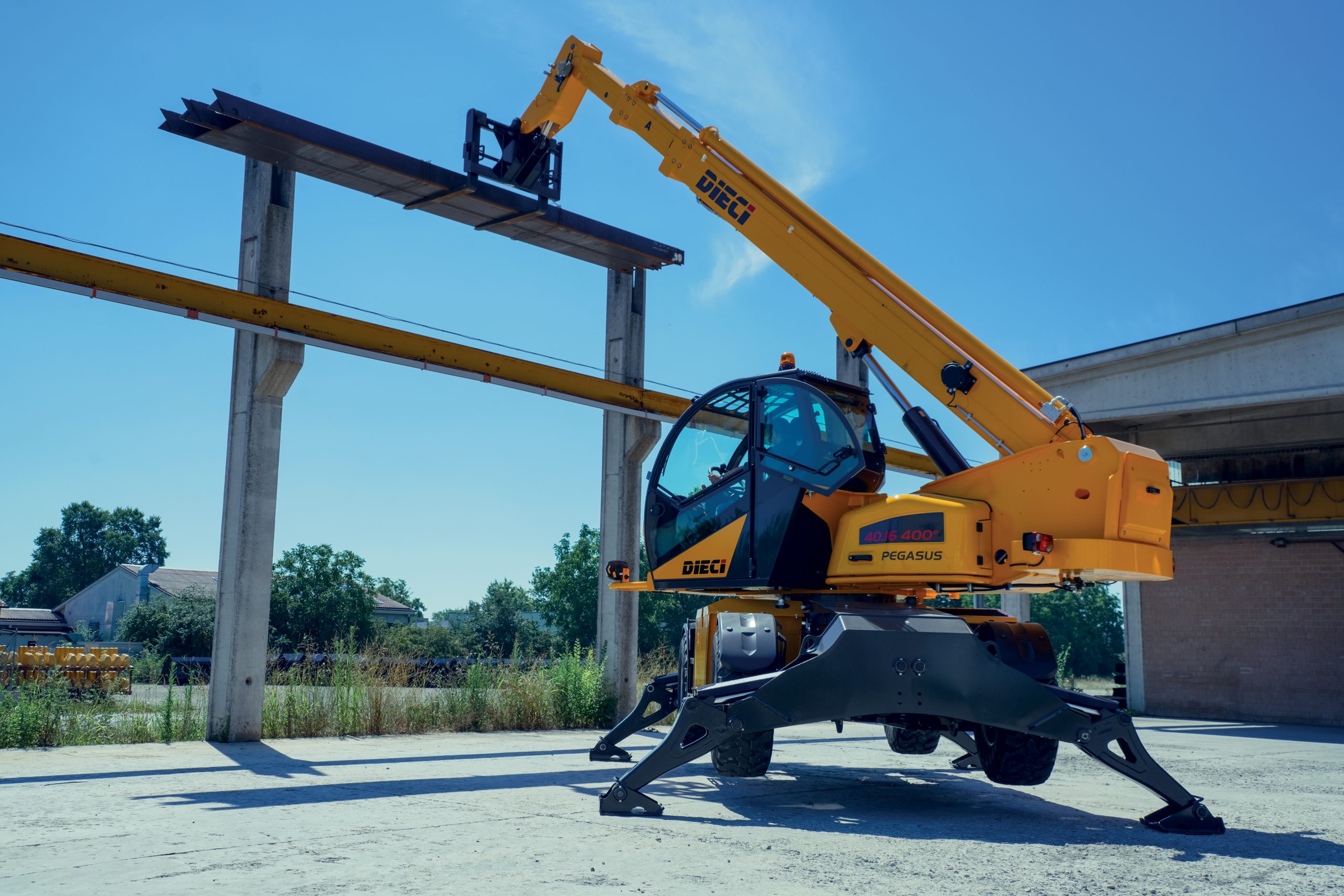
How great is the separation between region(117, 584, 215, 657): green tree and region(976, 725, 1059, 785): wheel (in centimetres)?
3478

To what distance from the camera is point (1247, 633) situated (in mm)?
19141

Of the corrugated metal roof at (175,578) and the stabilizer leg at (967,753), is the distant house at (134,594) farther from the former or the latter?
the stabilizer leg at (967,753)

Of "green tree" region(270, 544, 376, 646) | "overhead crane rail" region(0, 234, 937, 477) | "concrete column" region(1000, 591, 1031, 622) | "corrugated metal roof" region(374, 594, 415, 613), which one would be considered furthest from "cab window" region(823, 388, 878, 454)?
"corrugated metal roof" region(374, 594, 415, 613)

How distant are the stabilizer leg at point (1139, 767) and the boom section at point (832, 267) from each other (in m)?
1.98

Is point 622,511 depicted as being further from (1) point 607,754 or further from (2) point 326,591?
(2) point 326,591

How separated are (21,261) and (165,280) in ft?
3.88

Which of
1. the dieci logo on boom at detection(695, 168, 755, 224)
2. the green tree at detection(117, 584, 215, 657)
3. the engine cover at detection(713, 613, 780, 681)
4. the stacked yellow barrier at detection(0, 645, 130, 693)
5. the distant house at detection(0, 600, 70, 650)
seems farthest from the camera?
the distant house at detection(0, 600, 70, 650)

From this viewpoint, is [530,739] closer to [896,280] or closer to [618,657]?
[618,657]

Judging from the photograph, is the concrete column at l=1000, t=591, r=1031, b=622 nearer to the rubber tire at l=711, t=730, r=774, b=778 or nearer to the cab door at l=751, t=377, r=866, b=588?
the cab door at l=751, t=377, r=866, b=588

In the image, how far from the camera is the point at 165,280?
9.85 m

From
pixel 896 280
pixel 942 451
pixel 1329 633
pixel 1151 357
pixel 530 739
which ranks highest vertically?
pixel 1151 357

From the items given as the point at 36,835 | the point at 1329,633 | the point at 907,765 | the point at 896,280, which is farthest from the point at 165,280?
the point at 1329,633

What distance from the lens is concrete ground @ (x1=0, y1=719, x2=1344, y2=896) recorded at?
4.63 meters

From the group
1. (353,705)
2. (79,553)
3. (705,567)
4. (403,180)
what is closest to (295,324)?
(403,180)
